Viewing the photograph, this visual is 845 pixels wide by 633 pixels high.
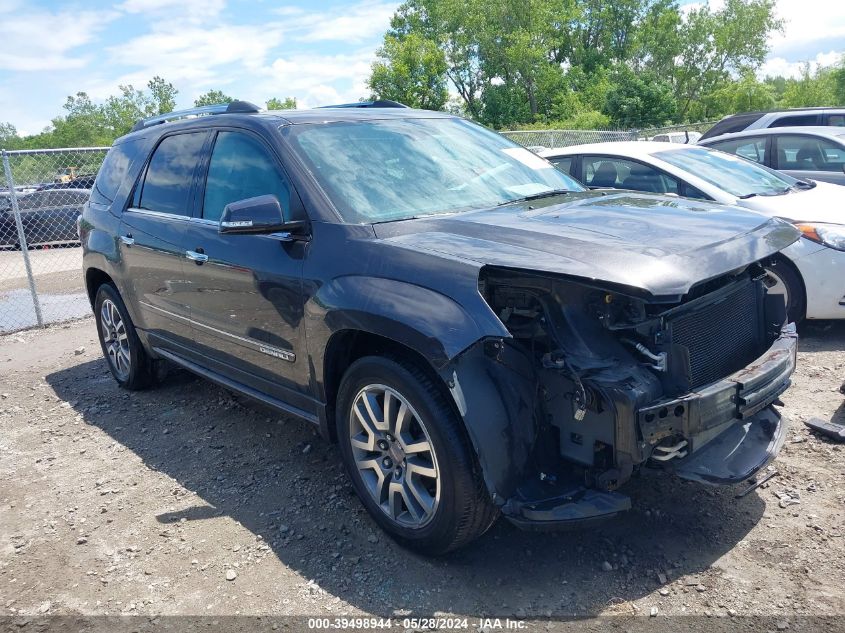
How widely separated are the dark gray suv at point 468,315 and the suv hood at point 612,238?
0.01 m

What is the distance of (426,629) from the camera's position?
8.77 ft

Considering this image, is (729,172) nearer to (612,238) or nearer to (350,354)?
(612,238)

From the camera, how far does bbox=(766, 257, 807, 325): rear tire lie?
18.0 feet

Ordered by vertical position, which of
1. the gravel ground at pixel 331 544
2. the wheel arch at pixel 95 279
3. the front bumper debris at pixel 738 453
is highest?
the wheel arch at pixel 95 279

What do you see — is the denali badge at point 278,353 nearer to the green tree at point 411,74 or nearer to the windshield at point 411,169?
the windshield at point 411,169

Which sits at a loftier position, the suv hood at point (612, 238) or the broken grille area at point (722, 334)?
the suv hood at point (612, 238)

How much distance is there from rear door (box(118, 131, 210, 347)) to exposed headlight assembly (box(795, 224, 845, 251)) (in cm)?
449

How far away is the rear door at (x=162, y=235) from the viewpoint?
4.33 m

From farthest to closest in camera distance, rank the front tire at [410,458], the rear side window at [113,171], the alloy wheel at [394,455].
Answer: the rear side window at [113,171]
the alloy wheel at [394,455]
the front tire at [410,458]

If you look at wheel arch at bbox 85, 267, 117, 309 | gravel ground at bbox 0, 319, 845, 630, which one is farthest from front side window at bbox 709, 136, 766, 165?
wheel arch at bbox 85, 267, 117, 309

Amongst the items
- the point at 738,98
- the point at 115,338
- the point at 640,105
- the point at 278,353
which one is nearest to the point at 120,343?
the point at 115,338

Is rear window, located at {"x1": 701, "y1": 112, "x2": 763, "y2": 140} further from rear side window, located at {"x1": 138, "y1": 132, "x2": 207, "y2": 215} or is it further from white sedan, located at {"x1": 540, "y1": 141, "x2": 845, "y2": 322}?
rear side window, located at {"x1": 138, "y1": 132, "x2": 207, "y2": 215}

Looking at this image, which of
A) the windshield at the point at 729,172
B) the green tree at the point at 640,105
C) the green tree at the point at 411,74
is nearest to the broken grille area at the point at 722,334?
the windshield at the point at 729,172

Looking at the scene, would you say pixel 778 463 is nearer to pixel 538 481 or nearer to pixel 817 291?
pixel 538 481
